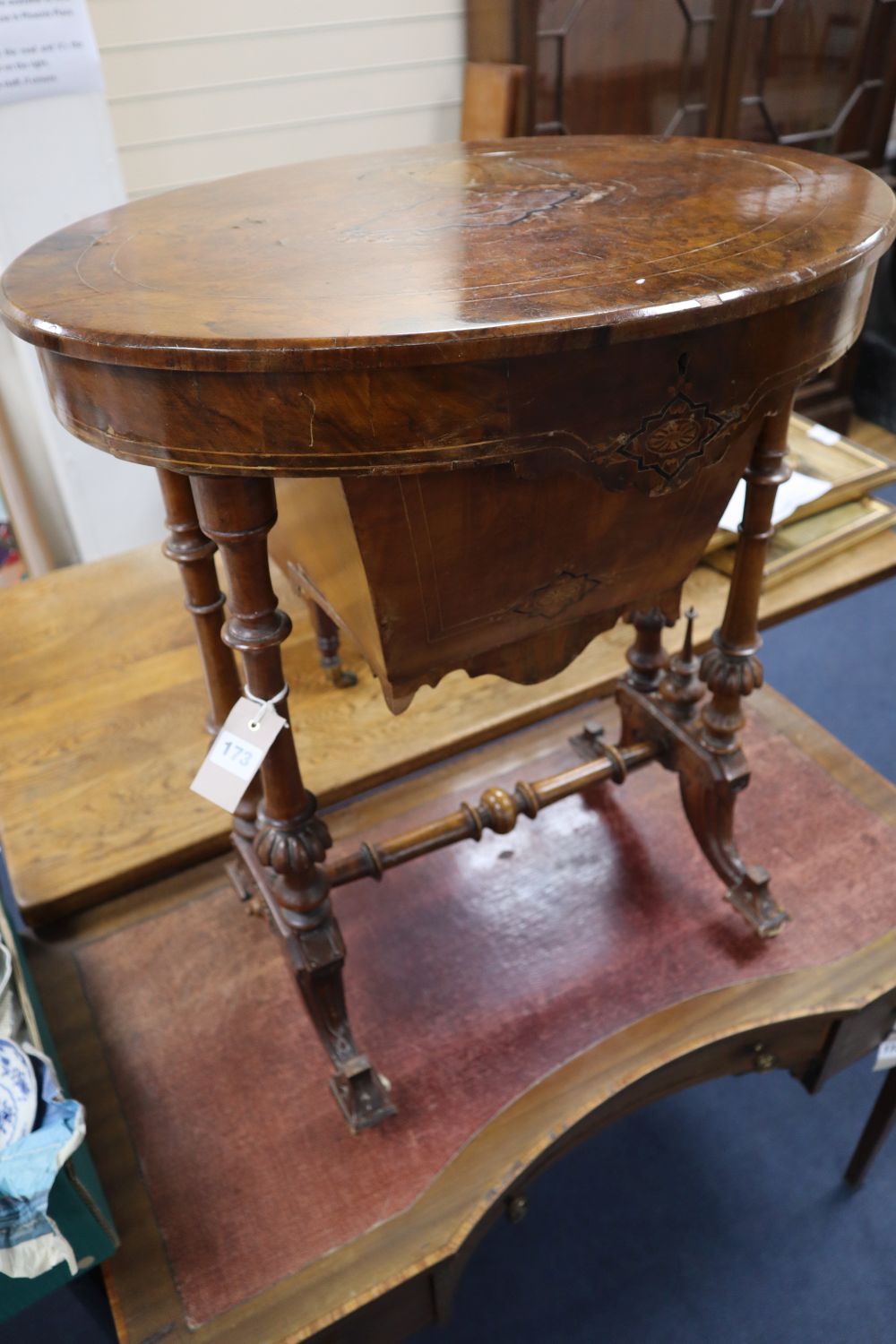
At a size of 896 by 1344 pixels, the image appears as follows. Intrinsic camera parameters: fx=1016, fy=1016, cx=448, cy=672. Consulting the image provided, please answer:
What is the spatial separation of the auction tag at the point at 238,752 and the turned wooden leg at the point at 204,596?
322 mm

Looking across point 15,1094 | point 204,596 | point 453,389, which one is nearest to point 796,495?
point 204,596

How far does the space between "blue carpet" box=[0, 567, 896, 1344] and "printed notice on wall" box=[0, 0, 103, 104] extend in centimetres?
212

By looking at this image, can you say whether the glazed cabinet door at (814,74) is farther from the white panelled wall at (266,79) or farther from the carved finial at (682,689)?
the carved finial at (682,689)

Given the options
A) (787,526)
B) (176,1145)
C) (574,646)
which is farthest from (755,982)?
(787,526)

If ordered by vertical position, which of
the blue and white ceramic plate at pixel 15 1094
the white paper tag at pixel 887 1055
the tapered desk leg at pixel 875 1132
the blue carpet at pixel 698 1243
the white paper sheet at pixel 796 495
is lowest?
the blue carpet at pixel 698 1243

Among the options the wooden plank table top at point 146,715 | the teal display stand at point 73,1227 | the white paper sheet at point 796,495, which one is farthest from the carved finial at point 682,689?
the teal display stand at point 73,1227

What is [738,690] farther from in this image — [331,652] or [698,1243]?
[331,652]

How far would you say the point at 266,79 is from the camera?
2406 millimetres

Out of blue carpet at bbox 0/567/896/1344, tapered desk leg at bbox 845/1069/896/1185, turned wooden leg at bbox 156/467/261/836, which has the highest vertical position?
turned wooden leg at bbox 156/467/261/836

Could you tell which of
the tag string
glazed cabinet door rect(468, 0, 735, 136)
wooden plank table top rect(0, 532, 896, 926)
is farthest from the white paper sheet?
the tag string

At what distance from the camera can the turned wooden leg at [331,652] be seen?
197 centimetres

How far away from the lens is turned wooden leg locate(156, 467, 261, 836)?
4.31 ft

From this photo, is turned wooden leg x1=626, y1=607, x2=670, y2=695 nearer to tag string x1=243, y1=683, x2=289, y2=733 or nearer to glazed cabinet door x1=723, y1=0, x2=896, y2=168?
tag string x1=243, y1=683, x2=289, y2=733

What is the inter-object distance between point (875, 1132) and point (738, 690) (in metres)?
0.67
